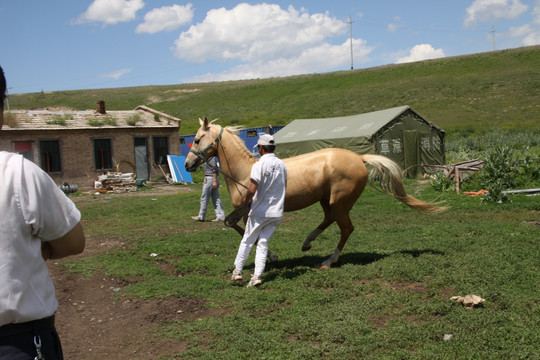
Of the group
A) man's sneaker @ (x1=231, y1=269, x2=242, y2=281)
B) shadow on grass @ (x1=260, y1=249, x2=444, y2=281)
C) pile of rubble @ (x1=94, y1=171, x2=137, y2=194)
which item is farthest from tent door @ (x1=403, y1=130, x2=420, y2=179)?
man's sneaker @ (x1=231, y1=269, x2=242, y2=281)

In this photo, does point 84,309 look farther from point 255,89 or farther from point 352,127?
point 255,89

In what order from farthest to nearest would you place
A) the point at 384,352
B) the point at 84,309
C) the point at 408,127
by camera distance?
the point at 408,127 → the point at 84,309 → the point at 384,352

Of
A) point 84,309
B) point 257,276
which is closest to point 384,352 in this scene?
point 257,276

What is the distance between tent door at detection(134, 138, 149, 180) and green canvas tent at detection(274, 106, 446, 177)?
331 inches

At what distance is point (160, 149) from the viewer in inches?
1071

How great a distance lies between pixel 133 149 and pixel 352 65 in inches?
3101

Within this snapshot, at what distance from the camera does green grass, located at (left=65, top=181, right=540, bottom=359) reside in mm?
4066

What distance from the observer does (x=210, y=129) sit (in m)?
7.21

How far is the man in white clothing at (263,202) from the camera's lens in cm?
605

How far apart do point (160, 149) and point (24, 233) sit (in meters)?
25.9

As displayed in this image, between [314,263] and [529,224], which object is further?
[529,224]

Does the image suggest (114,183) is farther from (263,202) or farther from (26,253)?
(26,253)

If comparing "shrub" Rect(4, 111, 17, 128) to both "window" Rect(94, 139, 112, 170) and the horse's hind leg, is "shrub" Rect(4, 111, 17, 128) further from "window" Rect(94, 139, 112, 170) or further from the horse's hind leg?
the horse's hind leg

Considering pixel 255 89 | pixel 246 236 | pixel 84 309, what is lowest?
pixel 84 309
